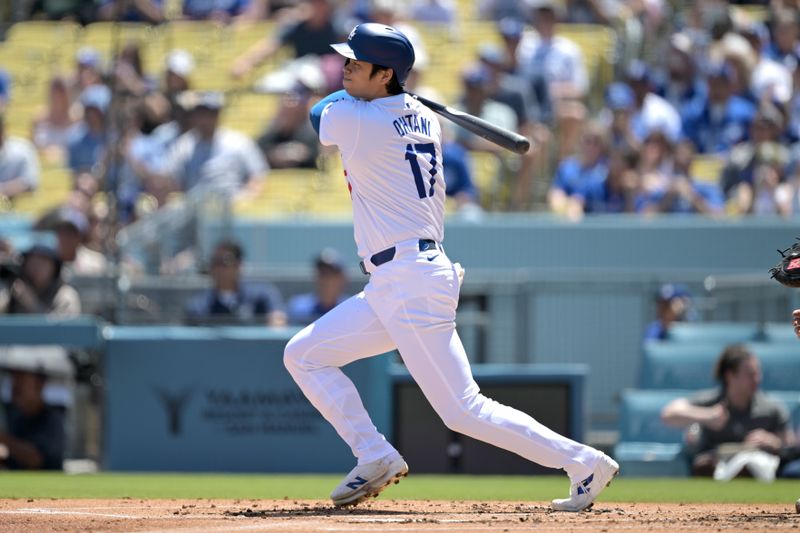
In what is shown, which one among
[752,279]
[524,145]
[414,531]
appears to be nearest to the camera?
[414,531]

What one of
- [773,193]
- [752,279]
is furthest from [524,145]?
[773,193]

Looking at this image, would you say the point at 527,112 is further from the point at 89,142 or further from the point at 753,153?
the point at 89,142

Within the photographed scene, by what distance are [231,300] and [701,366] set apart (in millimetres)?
3836

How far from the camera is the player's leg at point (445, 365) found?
21.5 ft

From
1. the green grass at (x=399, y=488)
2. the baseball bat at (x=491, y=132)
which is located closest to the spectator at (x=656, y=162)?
the green grass at (x=399, y=488)

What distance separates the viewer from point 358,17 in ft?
56.5

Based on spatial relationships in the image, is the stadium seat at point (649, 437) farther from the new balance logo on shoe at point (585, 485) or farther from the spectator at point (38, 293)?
the new balance logo on shoe at point (585, 485)

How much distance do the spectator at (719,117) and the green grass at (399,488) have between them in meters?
5.77

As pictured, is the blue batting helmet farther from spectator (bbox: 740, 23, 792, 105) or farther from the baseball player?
spectator (bbox: 740, 23, 792, 105)

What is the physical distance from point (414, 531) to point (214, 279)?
267 inches

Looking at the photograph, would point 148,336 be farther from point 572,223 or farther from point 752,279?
point 752,279

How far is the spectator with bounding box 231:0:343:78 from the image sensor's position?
16750 millimetres

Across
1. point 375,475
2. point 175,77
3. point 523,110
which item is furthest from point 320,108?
point 175,77

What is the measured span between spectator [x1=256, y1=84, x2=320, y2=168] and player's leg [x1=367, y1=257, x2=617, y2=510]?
8.72 m
